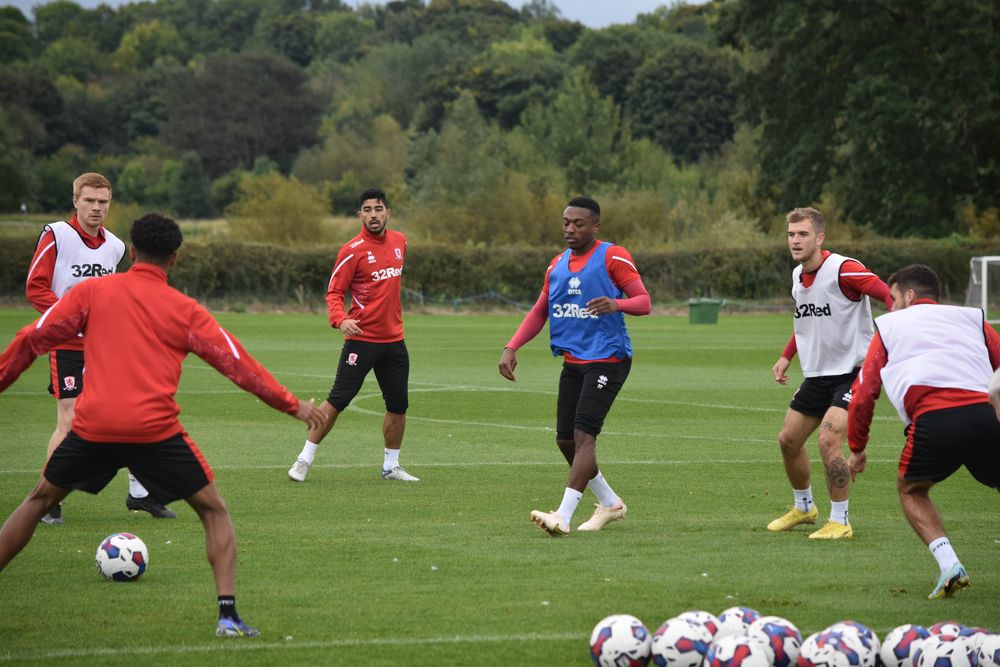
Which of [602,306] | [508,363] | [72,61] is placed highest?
[72,61]

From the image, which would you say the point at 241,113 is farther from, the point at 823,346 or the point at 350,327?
the point at 823,346

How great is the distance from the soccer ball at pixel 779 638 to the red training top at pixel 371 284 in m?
7.72

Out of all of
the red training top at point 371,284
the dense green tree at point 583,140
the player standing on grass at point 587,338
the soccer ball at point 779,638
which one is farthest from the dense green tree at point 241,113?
the soccer ball at point 779,638

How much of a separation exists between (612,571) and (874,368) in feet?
6.74

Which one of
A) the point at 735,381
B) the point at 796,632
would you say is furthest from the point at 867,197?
the point at 796,632

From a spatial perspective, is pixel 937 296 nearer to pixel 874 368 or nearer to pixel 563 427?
pixel 874 368

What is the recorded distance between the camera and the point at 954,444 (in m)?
7.93

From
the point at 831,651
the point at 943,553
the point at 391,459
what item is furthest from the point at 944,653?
the point at 391,459

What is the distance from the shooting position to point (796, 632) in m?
6.31

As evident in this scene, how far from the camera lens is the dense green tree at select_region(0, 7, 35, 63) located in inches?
6949

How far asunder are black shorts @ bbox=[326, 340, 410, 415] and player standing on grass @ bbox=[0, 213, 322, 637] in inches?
248

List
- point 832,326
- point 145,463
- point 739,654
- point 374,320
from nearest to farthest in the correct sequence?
point 739,654, point 145,463, point 832,326, point 374,320

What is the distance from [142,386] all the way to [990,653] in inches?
162

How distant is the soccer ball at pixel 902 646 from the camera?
20.6ft
